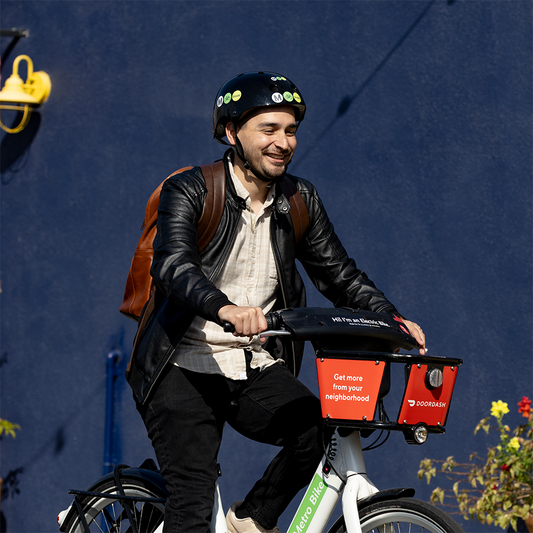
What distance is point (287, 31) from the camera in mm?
4938

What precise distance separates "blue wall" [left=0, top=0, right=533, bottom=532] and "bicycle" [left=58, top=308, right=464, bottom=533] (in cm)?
208

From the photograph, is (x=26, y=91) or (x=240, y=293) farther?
(x=26, y=91)

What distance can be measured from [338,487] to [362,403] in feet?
1.27

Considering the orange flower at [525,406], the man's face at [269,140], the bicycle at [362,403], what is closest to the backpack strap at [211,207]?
the man's face at [269,140]

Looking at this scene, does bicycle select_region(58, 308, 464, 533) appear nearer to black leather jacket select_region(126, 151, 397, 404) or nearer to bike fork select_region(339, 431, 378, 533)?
bike fork select_region(339, 431, 378, 533)

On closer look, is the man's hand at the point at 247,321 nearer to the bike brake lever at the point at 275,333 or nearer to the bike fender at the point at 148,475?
the bike brake lever at the point at 275,333

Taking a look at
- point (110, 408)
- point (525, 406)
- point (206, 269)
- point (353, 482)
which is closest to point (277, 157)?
point (206, 269)

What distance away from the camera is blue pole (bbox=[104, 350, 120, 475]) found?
17.1 ft

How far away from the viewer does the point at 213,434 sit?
2725mm

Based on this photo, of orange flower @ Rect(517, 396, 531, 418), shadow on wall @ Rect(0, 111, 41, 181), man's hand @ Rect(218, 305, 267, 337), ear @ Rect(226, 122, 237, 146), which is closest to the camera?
man's hand @ Rect(218, 305, 267, 337)

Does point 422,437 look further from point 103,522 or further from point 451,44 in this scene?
point 451,44

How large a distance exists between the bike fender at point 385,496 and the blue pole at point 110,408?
122 inches

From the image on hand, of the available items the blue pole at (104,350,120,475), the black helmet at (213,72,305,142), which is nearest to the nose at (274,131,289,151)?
the black helmet at (213,72,305,142)

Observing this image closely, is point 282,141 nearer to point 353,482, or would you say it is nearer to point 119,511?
point 353,482
